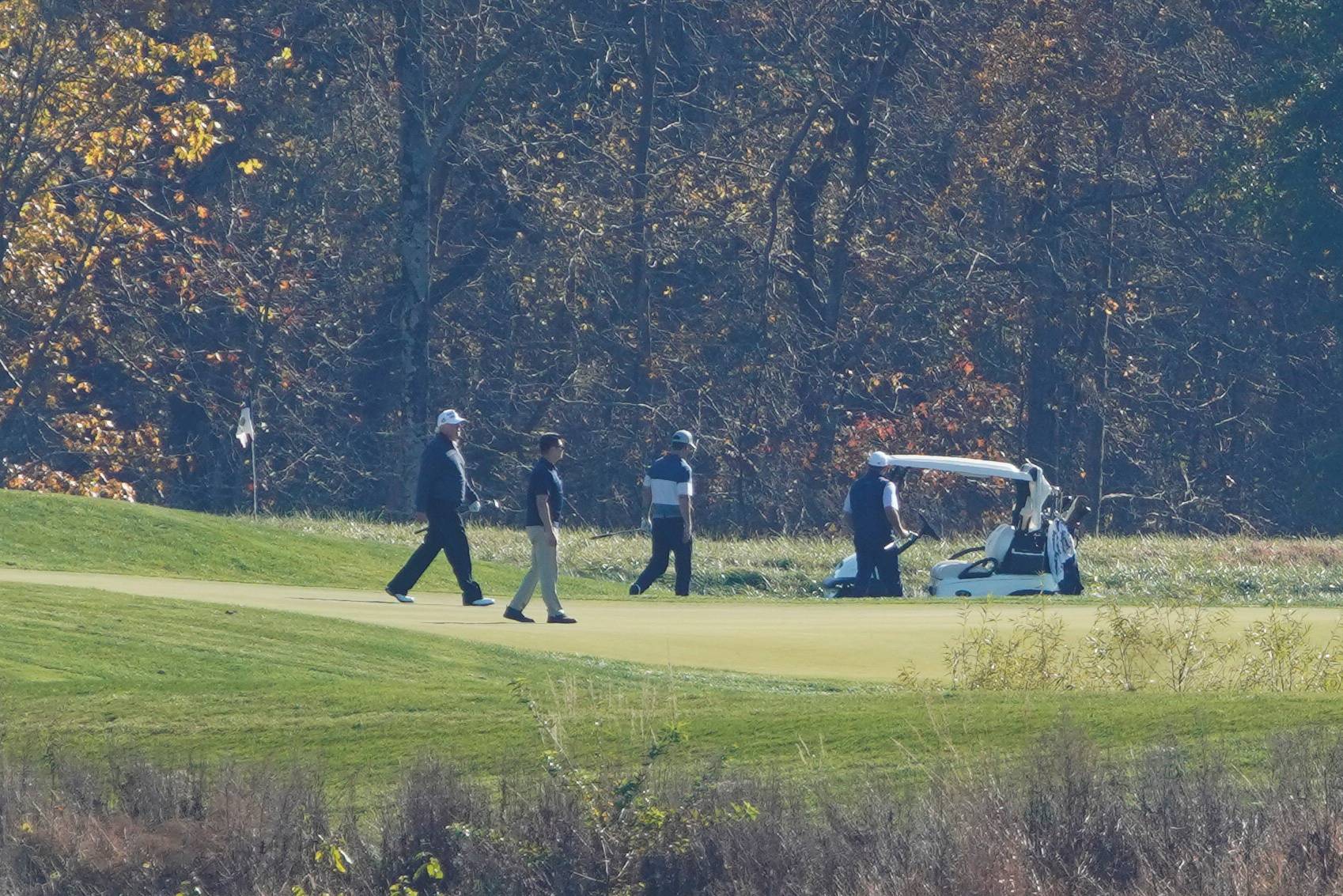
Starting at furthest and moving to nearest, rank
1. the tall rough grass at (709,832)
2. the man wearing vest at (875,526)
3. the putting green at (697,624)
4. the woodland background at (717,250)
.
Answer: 1. the woodland background at (717,250)
2. the man wearing vest at (875,526)
3. the putting green at (697,624)
4. the tall rough grass at (709,832)

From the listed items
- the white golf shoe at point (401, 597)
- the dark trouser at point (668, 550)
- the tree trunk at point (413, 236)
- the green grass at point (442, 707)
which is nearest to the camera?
the green grass at point (442, 707)

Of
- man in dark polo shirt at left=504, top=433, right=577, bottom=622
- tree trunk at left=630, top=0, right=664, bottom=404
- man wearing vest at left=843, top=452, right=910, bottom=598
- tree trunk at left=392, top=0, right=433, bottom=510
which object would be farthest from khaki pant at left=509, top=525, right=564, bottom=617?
tree trunk at left=630, top=0, right=664, bottom=404

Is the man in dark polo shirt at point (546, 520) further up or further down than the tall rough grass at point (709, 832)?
further up

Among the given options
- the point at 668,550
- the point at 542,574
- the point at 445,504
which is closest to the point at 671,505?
the point at 668,550

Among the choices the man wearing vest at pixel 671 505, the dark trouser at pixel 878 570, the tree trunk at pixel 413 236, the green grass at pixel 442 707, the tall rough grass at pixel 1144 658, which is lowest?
the green grass at pixel 442 707

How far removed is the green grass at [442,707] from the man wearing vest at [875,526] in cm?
680

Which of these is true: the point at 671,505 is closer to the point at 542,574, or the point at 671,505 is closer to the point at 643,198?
the point at 542,574

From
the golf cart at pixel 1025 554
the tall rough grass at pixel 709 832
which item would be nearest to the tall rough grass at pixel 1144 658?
the tall rough grass at pixel 709 832

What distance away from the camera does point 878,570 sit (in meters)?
22.6

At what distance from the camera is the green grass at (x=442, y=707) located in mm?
11250

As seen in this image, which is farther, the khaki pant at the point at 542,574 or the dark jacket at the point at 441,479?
the dark jacket at the point at 441,479

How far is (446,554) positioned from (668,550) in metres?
4.06

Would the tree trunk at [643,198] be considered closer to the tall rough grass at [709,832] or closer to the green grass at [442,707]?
the green grass at [442,707]

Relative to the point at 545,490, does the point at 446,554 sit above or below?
below
